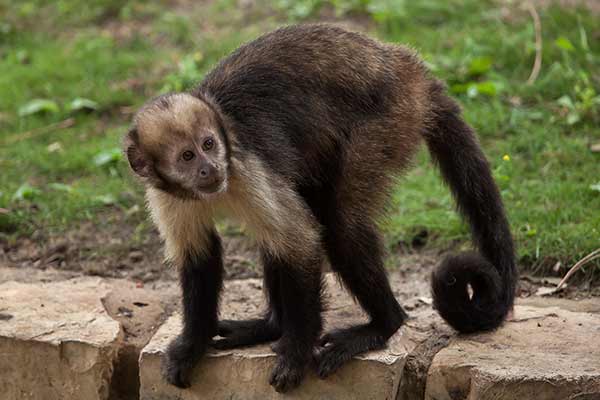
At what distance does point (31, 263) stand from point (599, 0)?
4.76 meters

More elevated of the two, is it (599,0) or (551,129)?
(599,0)

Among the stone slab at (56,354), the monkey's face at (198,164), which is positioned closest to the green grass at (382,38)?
the monkey's face at (198,164)

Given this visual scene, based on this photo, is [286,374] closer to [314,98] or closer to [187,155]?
[187,155]

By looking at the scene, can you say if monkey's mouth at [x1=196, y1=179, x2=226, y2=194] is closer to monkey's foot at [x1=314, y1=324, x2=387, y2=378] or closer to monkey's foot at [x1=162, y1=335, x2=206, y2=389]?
monkey's foot at [x1=162, y1=335, x2=206, y2=389]

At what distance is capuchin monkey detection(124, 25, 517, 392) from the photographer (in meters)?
3.83

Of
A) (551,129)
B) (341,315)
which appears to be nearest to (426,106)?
(341,315)

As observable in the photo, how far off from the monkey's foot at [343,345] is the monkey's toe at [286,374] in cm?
Answer: 10

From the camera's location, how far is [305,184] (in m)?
4.16

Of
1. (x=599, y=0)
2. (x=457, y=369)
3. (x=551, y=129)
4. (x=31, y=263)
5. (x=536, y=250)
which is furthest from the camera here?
(x=599, y=0)

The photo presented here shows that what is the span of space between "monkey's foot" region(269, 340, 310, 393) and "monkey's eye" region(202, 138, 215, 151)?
86 centimetres

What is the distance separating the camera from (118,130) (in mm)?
6906

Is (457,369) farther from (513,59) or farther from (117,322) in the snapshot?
(513,59)

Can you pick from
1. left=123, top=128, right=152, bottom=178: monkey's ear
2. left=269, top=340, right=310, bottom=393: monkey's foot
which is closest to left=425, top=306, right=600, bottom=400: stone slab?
left=269, top=340, right=310, bottom=393: monkey's foot

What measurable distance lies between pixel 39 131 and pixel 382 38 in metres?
2.70
